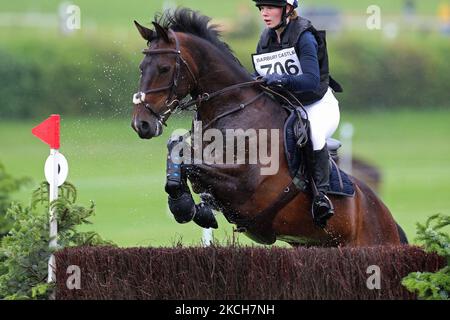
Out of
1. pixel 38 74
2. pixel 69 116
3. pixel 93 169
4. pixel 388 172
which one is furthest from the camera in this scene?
pixel 38 74

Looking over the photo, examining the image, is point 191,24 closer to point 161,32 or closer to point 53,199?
point 161,32

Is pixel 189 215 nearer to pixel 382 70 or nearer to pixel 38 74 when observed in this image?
pixel 38 74

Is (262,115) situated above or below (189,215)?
above

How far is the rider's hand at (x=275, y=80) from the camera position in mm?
7461

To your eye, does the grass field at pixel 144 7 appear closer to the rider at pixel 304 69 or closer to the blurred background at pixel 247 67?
the blurred background at pixel 247 67

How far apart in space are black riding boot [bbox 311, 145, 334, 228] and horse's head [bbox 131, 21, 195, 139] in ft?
3.35

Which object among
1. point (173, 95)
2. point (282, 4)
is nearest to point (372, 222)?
point (282, 4)

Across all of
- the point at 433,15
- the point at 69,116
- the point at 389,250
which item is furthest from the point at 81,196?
the point at 433,15

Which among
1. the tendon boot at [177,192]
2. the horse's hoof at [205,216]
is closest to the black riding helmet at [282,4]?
the tendon boot at [177,192]

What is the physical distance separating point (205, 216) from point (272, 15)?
4.79 feet

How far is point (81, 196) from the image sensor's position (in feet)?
63.9

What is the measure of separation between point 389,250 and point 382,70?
2595 cm

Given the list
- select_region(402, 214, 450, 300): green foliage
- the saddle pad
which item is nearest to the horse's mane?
the saddle pad

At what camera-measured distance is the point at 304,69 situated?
7.47 meters
